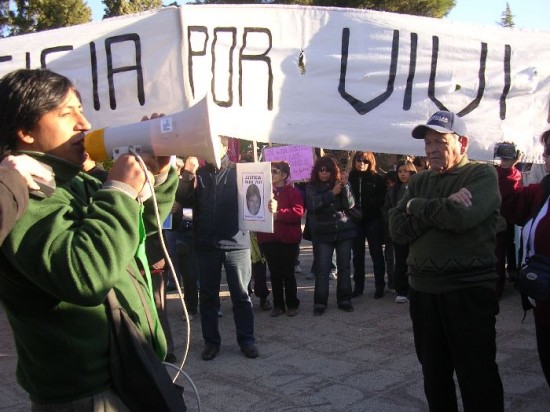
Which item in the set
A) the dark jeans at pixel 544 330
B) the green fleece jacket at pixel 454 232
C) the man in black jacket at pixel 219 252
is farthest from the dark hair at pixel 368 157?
the dark jeans at pixel 544 330

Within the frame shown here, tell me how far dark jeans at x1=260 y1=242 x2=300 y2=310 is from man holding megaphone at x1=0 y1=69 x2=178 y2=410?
16.7 ft

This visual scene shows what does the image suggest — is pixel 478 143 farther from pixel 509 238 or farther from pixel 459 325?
pixel 509 238

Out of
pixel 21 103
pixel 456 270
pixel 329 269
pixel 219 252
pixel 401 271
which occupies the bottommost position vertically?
pixel 401 271

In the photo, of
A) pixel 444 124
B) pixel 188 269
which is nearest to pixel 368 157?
pixel 188 269

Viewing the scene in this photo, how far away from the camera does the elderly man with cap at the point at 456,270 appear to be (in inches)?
126

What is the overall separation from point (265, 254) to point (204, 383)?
2.53 metres

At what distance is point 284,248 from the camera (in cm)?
699

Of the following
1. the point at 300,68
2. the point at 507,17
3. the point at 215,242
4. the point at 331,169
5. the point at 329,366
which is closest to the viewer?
the point at 300,68

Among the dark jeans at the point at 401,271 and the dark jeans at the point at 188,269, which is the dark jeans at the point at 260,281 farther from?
the dark jeans at the point at 401,271

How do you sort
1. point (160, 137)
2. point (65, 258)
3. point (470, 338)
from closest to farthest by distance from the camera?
point (65, 258), point (160, 137), point (470, 338)

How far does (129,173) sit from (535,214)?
8.72 ft

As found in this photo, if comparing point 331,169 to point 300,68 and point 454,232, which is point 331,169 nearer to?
point 454,232

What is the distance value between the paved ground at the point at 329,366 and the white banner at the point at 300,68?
1.97 m

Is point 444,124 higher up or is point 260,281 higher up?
point 444,124
